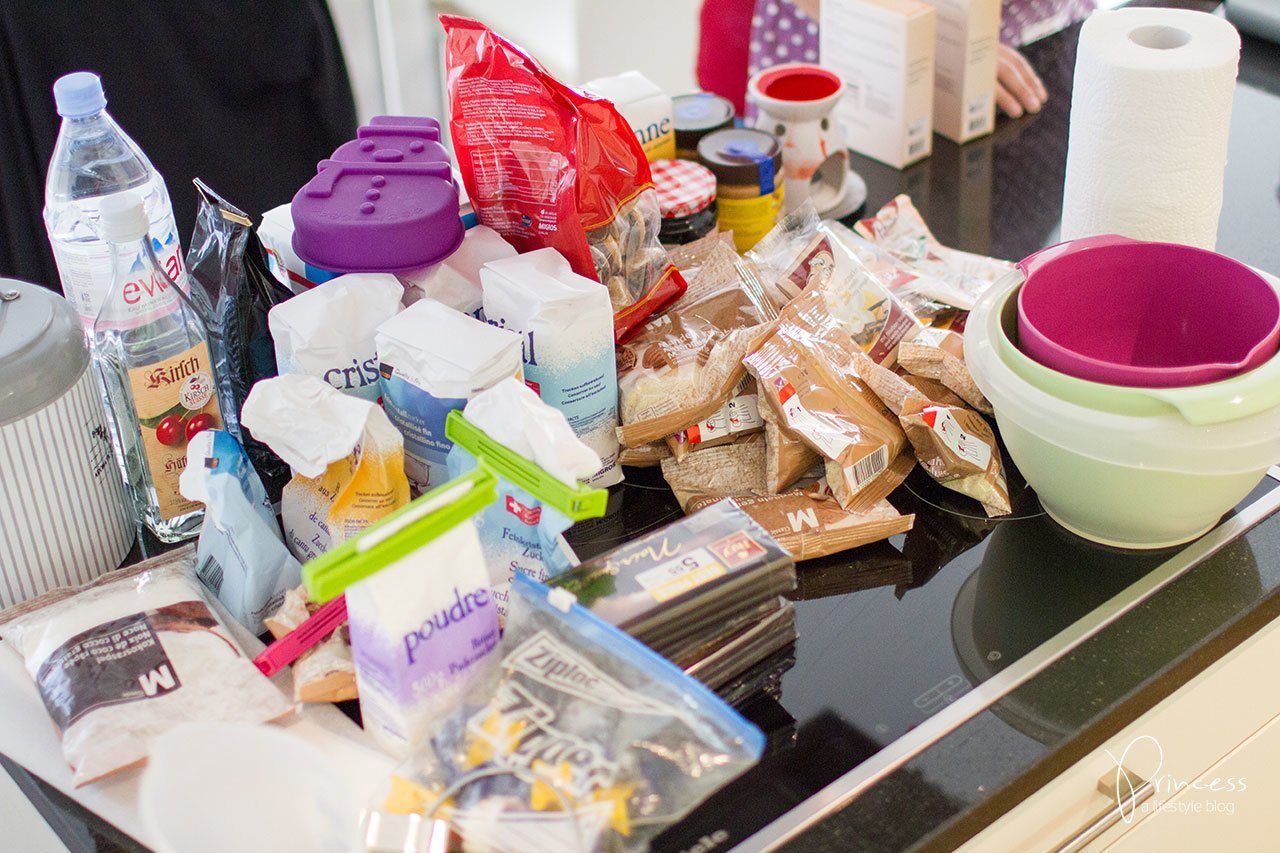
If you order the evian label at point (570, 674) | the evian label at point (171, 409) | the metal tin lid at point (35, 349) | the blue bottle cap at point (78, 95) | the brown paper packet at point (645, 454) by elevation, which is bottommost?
the brown paper packet at point (645, 454)

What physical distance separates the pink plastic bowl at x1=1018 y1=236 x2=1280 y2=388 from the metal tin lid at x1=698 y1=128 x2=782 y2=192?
1.03 ft

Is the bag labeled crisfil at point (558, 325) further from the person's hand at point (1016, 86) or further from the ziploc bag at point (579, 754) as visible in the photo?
the person's hand at point (1016, 86)

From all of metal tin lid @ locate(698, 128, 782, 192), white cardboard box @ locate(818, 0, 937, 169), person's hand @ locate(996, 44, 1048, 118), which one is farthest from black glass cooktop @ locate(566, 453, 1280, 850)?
person's hand @ locate(996, 44, 1048, 118)

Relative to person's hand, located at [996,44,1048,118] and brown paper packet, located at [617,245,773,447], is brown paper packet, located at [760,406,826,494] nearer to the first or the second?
brown paper packet, located at [617,245,773,447]

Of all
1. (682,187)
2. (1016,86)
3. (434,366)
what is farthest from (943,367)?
(1016,86)

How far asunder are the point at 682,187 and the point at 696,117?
0.16 meters

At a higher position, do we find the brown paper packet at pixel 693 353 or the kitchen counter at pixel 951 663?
the brown paper packet at pixel 693 353

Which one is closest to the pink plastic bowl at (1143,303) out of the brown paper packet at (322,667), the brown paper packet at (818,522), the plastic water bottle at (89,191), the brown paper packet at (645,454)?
the brown paper packet at (818,522)

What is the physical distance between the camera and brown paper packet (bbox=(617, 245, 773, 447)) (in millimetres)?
940

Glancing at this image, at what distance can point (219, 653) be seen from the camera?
2.59 feet

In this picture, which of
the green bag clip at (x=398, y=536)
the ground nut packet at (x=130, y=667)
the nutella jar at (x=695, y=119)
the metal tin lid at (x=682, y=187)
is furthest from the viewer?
the nutella jar at (x=695, y=119)

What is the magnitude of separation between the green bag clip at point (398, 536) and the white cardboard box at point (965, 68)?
1.00 metres

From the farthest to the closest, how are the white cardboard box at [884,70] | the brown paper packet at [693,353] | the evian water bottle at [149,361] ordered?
1. the white cardboard box at [884,70]
2. the brown paper packet at [693,353]
3. the evian water bottle at [149,361]

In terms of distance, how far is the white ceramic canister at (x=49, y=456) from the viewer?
31.9 inches
